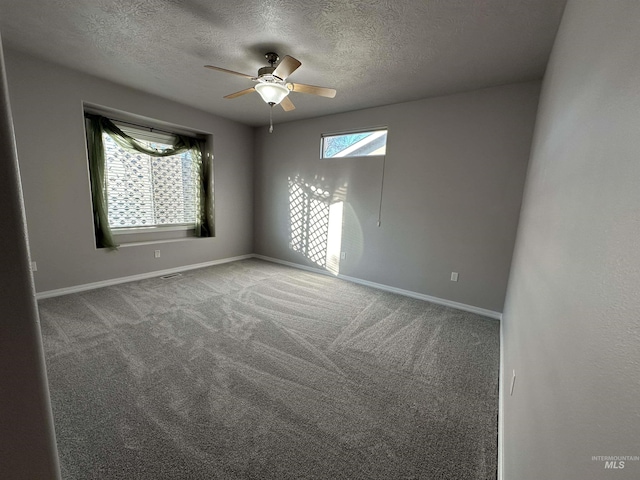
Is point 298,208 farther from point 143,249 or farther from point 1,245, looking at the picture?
point 1,245

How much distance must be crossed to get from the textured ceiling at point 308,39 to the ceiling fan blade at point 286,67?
28 centimetres

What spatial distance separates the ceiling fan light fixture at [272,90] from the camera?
206cm

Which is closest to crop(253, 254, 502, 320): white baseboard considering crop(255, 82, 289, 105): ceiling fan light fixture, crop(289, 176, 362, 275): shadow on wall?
crop(289, 176, 362, 275): shadow on wall

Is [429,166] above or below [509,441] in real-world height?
above

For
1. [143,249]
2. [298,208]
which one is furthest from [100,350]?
[298,208]

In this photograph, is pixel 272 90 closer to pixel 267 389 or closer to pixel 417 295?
pixel 267 389

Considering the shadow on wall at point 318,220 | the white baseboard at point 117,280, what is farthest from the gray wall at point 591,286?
the white baseboard at point 117,280

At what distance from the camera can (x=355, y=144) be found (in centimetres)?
365

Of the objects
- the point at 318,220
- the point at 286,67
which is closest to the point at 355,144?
the point at 318,220

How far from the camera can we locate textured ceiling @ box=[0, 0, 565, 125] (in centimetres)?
169

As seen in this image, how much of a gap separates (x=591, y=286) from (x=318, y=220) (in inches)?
142

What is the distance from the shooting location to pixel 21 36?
6.99ft

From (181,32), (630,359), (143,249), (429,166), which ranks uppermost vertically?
(181,32)

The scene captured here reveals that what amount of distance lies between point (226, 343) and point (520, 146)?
3.34 m
